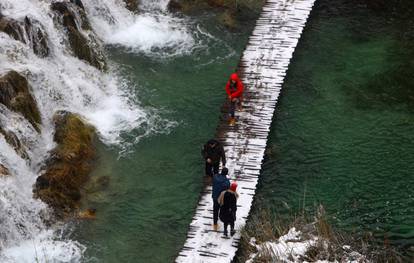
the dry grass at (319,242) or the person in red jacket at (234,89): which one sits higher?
the person in red jacket at (234,89)

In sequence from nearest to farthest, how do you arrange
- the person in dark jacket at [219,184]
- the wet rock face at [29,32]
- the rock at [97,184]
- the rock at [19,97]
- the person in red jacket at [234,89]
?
1. the person in dark jacket at [219,184]
2. the rock at [97,184]
3. the rock at [19,97]
4. the person in red jacket at [234,89]
5. the wet rock face at [29,32]

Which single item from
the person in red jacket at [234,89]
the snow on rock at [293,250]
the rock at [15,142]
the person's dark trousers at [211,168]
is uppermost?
the person in red jacket at [234,89]

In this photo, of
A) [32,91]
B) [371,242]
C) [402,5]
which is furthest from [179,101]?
[402,5]

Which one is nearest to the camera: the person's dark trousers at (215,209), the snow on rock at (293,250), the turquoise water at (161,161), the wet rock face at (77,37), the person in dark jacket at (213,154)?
the snow on rock at (293,250)

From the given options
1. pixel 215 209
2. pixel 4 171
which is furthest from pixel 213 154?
pixel 4 171

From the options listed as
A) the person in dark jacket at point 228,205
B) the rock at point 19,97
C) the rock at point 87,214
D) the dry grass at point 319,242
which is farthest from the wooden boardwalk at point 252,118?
the rock at point 19,97

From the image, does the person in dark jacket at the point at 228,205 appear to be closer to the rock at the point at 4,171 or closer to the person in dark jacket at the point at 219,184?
the person in dark jacket at the point at 219,184

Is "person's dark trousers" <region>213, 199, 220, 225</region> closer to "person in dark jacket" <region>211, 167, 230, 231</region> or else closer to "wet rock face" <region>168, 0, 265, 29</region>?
"person in dark jacket" <region>211, 167, 230, 231</region>
